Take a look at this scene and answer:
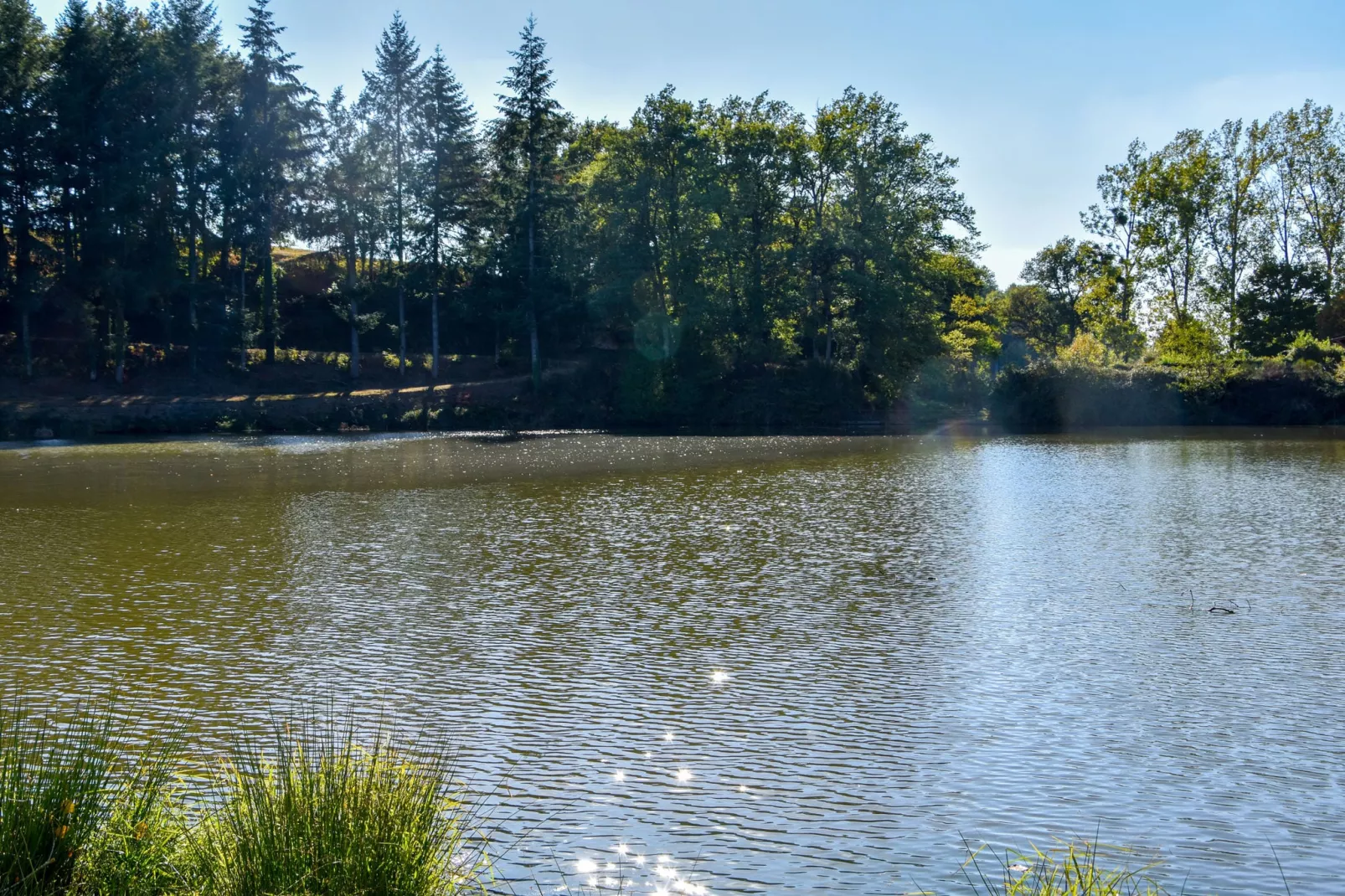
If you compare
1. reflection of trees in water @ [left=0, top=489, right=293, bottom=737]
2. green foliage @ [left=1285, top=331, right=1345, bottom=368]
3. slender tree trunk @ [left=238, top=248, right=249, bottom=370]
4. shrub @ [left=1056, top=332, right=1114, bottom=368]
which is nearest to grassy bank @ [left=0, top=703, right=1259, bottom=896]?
reflection of trees in water @ [left=0, top=489, right=293, bottom=737]

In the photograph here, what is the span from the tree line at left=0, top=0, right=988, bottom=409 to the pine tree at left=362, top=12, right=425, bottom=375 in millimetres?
121

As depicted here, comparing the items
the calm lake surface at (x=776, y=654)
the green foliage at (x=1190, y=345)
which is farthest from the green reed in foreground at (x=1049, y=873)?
the green foliage at (x=1190, y=345)

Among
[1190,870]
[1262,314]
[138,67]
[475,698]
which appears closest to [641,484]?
[475,698]

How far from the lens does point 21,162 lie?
163 feet

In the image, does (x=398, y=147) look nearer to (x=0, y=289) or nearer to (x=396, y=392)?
(x=396, y=392)

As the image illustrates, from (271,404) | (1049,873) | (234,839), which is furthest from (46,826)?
(271,404)

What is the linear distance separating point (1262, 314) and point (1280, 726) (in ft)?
191

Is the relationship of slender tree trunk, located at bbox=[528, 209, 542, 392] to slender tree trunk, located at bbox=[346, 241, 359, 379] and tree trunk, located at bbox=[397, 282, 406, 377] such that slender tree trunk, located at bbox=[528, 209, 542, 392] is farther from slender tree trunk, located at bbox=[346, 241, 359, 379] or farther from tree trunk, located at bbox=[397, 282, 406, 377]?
slender tree trunk, located at bbox=[346, 241, 359, 379]

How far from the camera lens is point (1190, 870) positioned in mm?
6738

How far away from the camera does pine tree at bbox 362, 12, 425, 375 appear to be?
55.5 m

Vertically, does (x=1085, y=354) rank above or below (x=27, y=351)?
below

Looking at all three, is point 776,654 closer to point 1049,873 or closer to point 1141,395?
point 1049,873

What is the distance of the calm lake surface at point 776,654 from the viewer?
7.53 metres

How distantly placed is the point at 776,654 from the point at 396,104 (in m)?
50.0
